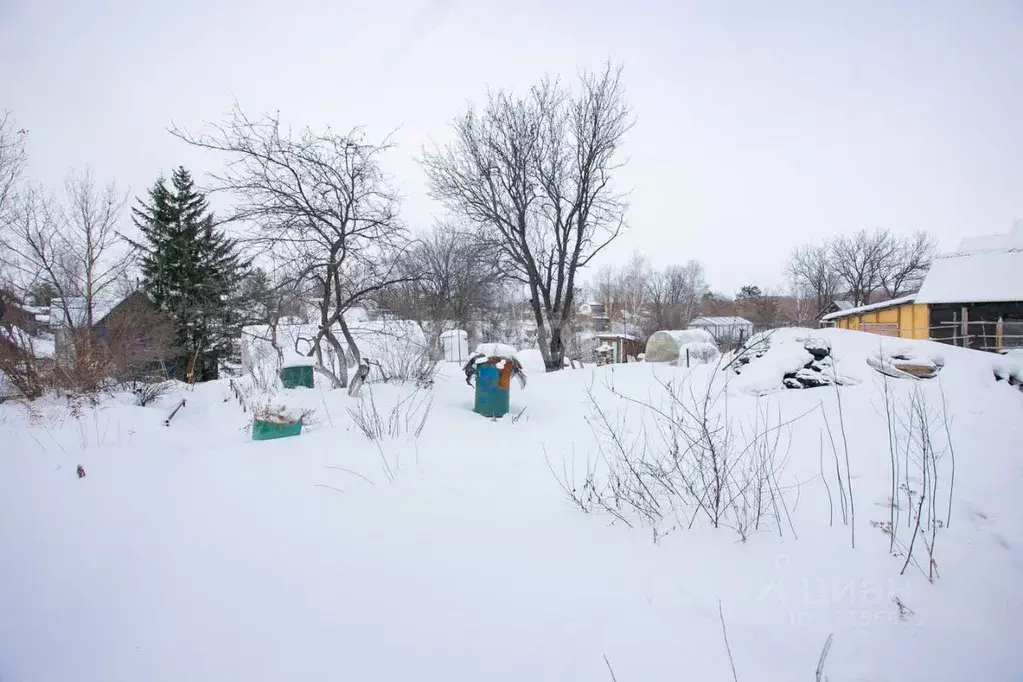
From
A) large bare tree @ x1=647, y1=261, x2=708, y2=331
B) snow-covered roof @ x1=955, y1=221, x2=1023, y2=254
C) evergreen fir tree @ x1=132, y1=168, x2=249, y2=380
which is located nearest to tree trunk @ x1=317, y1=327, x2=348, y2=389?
evergreen fir tree @ x1=132, y1=168, x2=249, y2=380

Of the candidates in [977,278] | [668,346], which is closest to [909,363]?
[977,278]

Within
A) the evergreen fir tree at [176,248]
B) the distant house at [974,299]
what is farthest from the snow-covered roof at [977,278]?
the evergreen fir tree at [176,248]

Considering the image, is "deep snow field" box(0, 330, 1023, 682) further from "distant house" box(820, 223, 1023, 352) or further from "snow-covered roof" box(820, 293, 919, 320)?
"snow-covered roof" box(820, 293, 919, 320)

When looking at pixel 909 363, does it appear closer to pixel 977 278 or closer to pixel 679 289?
pixel 977 278

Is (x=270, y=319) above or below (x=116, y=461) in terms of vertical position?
above

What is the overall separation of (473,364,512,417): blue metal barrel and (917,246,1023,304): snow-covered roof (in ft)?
78.0

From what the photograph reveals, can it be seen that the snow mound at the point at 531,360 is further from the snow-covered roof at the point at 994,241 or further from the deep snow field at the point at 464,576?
the snow-covered roof at the point at 994,241

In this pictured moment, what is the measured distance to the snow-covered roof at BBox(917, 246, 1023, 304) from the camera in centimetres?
1823

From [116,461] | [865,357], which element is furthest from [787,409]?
[116,461]

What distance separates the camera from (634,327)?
4772 centimetres

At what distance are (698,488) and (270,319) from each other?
7422mm

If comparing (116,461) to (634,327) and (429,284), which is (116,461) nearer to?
(429,284)

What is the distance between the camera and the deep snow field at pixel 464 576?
1.70 m

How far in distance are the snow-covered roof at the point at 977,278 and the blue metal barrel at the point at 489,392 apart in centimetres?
2379
